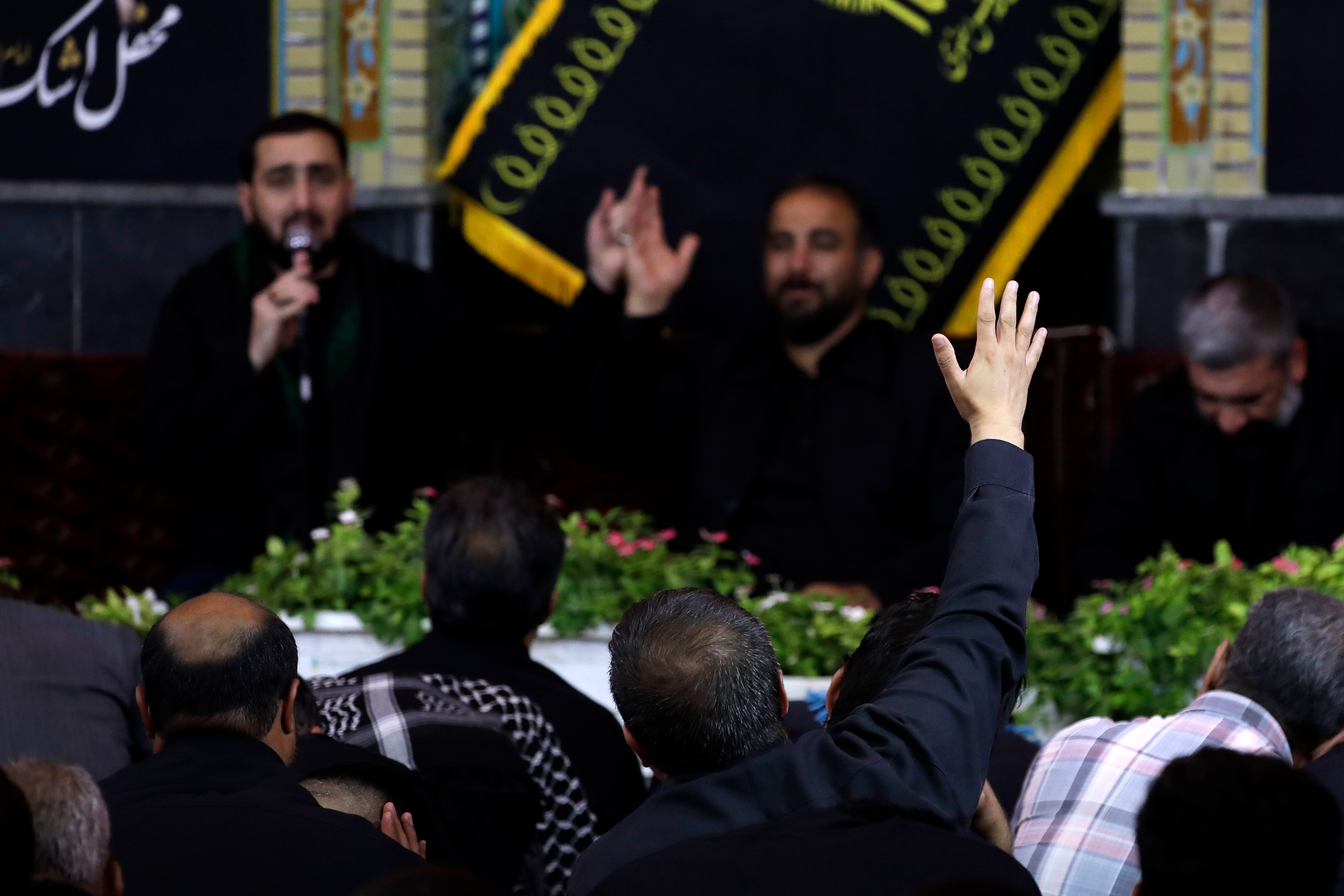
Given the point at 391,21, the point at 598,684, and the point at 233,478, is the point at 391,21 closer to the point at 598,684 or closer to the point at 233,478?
the point at 233,478

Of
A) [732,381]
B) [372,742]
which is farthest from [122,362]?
[372,742]

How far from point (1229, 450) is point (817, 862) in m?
3.54

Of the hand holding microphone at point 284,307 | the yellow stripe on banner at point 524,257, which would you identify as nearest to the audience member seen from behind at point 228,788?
the hand holding microphone at point 284,307

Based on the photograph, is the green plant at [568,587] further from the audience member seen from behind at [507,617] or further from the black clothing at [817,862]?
the black clothing at [817,862]

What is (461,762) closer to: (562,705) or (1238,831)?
(562,705)

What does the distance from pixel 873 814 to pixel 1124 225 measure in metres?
4.16

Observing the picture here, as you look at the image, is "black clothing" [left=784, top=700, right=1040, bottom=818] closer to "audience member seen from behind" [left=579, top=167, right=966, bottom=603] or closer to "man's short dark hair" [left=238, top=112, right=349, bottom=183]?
"audience member seen from behind" [left=579, top=167, right=966, bottom=603]

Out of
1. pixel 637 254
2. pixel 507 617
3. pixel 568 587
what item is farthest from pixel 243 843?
pixel 637 254

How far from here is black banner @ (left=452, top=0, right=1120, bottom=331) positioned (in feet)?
18.9

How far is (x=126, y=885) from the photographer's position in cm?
203

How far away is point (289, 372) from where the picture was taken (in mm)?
5055

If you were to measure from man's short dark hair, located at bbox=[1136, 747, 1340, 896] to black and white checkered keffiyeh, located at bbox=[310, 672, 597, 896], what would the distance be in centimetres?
156

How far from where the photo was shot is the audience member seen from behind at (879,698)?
6.68ft

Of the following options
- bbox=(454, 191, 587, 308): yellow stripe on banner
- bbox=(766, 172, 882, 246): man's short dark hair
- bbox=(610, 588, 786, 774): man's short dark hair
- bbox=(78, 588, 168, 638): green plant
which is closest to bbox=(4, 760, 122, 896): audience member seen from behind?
bbox=(610, 588, 786, 774): man's short dark hair
